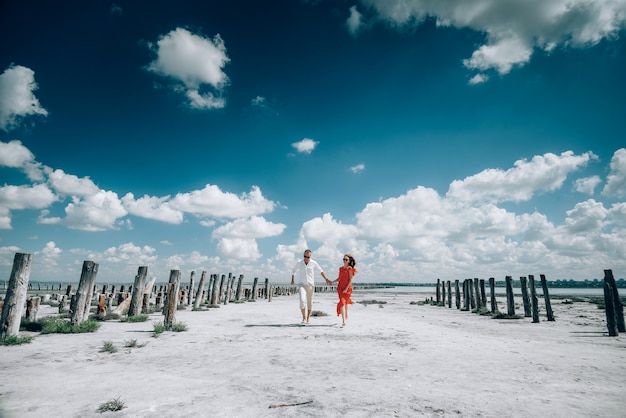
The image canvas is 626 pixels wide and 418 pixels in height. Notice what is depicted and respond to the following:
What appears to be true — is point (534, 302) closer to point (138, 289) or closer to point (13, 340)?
point (138, 289)

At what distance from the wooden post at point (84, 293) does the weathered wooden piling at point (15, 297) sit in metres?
1.42

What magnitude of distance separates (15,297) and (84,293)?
173 cm

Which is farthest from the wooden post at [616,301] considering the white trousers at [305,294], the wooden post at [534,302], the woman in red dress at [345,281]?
the white trousers at [305,294]

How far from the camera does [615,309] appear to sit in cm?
1052

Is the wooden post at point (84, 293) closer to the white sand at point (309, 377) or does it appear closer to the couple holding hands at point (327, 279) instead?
the white sand at point (309, 377)

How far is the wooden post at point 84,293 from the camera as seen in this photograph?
839 centimetres

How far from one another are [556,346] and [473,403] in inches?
233

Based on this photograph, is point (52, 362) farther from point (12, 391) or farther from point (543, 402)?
point (543, 402)

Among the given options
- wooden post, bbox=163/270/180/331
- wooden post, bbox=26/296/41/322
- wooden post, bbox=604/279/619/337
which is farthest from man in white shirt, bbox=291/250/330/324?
wooden post, bbox=604/279/619/337

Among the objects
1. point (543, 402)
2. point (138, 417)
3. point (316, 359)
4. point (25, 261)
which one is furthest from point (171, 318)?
point (543, 402)

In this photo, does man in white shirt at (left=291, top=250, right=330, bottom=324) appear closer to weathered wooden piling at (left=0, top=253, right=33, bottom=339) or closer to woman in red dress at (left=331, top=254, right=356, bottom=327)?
woman in red dress at (left=331, top=254, right=356, bottom=327)

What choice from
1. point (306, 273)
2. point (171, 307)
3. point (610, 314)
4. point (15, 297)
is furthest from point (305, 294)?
point (610, 314)

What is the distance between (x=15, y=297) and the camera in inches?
272

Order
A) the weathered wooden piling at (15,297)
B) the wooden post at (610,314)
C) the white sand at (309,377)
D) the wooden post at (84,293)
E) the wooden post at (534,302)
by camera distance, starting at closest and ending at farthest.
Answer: the white sand at (309,377) → the weathered wooden piling at (15,297) → the wooden post at (84,293) → the wooden post at (610,314) → the wooden post at (534,302)
